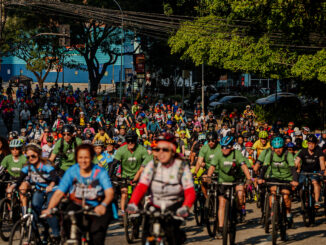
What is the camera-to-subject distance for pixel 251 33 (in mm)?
28547

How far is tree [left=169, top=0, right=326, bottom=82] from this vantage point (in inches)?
955

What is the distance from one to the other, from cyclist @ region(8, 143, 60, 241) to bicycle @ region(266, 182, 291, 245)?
372cm

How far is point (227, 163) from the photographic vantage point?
34.8 ft

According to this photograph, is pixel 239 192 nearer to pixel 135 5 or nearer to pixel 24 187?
pixel 24 187

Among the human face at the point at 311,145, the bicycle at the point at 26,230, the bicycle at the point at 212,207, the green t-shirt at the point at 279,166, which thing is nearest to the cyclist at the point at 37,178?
the bicycle at the point at 26,230

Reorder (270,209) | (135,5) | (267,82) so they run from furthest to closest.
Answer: (267,82) < (135,5) < (270,209)

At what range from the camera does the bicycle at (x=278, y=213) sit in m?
10.1

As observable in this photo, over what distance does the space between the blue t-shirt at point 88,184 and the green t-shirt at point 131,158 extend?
4136 millimetres

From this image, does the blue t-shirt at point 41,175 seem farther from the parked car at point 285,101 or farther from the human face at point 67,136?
the parked car at point 285,101

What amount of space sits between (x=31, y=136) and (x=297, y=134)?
31.8ft

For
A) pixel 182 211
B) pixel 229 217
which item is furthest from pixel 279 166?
pixel 182 211

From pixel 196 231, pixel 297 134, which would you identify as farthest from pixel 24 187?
pixel 297 134

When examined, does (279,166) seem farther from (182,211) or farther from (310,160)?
(182,211)

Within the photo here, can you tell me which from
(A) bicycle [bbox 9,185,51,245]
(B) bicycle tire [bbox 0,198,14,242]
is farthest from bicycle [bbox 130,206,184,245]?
(B) bicycle tire [bbox 0,198,14,242]
